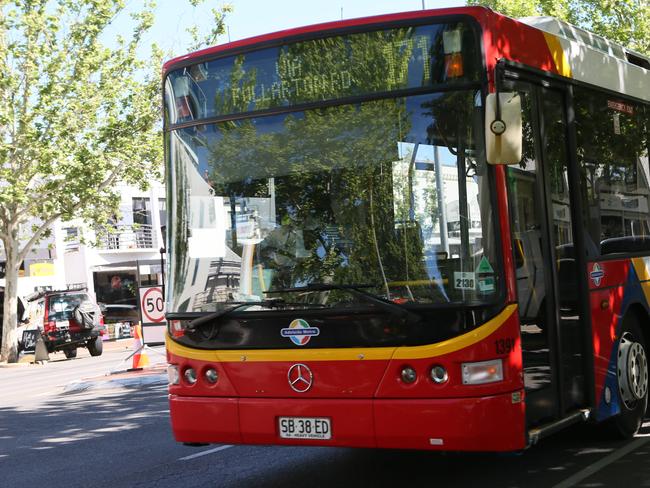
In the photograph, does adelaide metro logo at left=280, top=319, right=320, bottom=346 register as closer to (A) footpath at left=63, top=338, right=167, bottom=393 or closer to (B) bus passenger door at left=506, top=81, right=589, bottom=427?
(B) bus passenger door at left=506, top=81, right=589, bottom=427

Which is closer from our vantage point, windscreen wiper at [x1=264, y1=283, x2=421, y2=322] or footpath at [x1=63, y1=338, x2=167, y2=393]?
windscreen wiper at [x1=264, y1=283, x2=421, y2=322]

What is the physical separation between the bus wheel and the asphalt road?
0.18 metres

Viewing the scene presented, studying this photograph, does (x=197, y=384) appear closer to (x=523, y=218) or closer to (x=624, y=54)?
(x=523, y=218)

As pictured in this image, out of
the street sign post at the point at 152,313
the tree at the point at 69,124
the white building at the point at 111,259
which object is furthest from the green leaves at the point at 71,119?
the white building at the point at 111,259

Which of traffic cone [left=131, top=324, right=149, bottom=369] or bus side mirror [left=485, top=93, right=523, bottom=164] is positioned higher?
bus side mirror [left=485, top=93, right=523, bottom=164]

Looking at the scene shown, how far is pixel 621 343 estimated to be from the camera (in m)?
8.15

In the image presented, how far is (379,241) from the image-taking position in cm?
656

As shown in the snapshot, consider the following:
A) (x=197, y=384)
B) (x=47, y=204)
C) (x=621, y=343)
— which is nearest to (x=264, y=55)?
(x=197, y=384)

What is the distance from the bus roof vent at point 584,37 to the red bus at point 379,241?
0.80ft

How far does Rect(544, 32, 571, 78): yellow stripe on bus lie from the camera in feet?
24.8

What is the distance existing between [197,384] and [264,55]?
227 centimetres

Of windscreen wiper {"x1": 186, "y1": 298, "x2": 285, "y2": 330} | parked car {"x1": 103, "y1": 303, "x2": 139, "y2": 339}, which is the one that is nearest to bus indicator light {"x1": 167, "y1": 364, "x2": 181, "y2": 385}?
windscreen wiper {"x1": 186, "y1": 298, "x2": 285, "y2": 330}

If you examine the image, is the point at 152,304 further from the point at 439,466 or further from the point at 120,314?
the point at 120,314

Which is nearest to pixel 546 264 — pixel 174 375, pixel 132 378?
pixel 174 375
